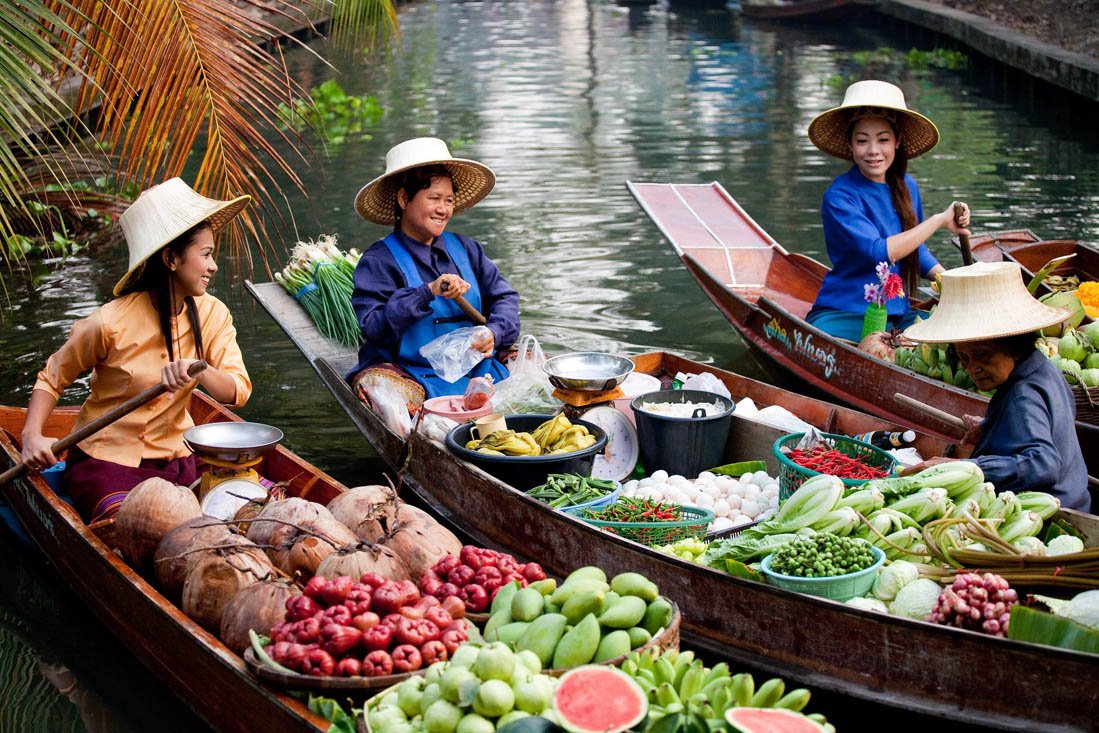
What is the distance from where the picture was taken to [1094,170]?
11.2 metres

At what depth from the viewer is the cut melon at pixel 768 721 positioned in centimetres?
238

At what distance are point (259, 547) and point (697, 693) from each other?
149cm

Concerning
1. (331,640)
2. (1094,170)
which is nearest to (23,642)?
(331,640)

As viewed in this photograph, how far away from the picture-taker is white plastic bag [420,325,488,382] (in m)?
5.11

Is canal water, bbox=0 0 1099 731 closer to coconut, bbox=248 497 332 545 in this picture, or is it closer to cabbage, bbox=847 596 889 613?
coconut, bbox=248 497 332 545

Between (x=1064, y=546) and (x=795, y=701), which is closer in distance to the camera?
(x=795, y=701)

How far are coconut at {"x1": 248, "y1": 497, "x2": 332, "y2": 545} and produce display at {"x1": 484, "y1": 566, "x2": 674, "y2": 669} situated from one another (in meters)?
0.80

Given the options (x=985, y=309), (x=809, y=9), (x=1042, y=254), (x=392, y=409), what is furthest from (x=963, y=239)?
(x=809, y=9)

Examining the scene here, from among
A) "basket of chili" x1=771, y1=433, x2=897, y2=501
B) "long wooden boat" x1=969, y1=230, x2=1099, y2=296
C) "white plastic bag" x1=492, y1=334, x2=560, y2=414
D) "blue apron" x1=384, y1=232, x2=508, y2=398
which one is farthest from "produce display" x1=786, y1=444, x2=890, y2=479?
"long wooden boat" x1=969, y1=230, x2=1099, y2=296

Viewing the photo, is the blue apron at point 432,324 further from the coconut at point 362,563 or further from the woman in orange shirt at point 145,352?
the coconut at point 362,563

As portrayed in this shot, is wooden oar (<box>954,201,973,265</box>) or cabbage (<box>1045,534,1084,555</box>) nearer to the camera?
cabbage (<box>1045,534,1084,555</box>)

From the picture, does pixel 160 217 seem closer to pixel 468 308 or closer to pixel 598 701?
pixel 468 308

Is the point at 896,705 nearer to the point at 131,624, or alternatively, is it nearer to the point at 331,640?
the point at 331,640

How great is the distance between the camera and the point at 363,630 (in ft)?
9.43
